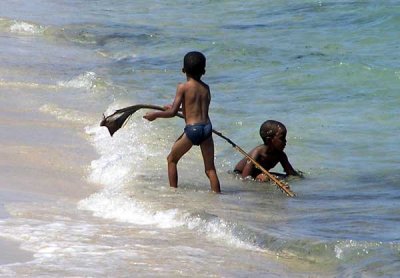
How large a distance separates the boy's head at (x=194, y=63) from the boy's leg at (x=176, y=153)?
524 mm

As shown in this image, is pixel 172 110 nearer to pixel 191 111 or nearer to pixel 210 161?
pixel 191 111

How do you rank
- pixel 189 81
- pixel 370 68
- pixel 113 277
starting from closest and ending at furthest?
1. pixel 113 277
2. pixel 189 81
3. pixel 370 68

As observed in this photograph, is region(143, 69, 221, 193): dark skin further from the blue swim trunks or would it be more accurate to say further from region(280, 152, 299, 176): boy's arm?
region(280, 152, 299, 176): boy's arm

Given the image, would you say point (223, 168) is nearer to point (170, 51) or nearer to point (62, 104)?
point (62, 104)

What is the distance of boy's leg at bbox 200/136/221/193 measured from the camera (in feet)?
27.2

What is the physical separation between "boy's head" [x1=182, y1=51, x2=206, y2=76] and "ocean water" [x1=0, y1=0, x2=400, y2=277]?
0.99m

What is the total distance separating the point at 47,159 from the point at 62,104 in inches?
137

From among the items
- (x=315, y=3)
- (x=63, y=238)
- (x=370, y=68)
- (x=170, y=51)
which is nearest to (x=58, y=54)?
(x=170, y=51)

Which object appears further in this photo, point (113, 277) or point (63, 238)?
point (63, 238)

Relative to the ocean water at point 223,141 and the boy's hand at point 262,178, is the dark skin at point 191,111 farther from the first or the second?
the boy's hand at point 262,178

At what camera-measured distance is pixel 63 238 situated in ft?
21.1

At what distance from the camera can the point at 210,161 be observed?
27.5 ft

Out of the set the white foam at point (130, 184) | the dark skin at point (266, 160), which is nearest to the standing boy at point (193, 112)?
the white foam at point (130, 184)

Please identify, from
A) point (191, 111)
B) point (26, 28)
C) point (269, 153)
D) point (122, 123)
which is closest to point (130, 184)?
point (122, 123)
